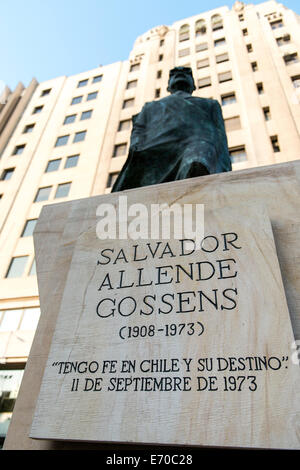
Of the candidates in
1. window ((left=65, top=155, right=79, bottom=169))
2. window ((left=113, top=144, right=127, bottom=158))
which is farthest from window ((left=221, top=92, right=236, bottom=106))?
window ((left=65, top=155, right=79, bottom=169))

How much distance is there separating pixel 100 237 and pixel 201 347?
40.6 inches

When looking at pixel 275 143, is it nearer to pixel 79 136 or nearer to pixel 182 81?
pixel 79 136

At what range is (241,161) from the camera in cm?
1739

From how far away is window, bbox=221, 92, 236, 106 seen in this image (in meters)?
21.2

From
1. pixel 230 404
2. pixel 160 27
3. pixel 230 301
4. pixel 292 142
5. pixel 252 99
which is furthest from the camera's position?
pixel 160 27

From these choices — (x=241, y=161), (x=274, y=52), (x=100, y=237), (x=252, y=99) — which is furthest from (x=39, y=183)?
(x=100, y=237)

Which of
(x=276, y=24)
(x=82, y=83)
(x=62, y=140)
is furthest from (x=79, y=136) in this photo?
(x=276, y=24)

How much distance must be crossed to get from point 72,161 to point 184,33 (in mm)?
18290

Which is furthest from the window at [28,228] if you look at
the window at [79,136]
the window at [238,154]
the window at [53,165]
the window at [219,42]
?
the window at [219,42]

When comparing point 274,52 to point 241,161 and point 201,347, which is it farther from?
point 201,347

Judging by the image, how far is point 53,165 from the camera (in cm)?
2262

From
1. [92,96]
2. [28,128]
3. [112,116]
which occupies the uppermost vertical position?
[92,96]

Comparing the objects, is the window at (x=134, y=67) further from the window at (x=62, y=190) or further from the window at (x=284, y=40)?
the window at (x=62, y=190)

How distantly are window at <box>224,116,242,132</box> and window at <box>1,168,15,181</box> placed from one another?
16.0 metres
